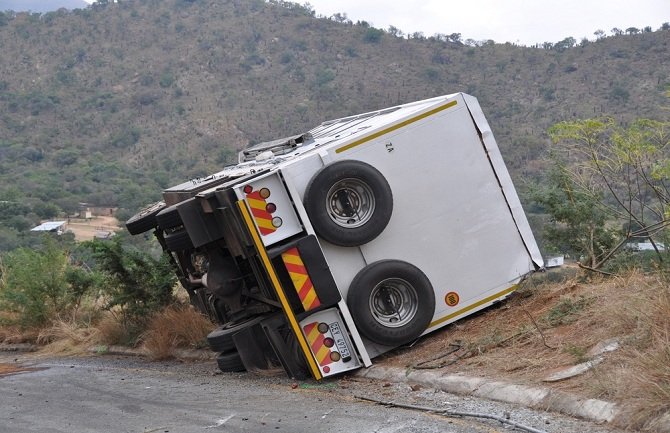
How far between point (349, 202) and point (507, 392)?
251cm

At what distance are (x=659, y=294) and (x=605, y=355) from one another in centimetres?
55

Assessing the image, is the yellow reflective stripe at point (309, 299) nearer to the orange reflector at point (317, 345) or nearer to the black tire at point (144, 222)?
→ the orange reflector at point (317, 345)

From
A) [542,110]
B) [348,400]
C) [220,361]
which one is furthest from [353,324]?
[542,110]

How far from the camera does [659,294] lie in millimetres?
6555

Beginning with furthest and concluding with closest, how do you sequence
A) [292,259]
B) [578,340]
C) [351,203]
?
[351,203]
[292,259]
[578,340]

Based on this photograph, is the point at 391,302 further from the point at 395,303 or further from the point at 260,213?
the point at 260,213

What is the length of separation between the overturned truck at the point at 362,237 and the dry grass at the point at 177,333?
1522mm

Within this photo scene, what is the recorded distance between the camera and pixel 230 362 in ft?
29.6

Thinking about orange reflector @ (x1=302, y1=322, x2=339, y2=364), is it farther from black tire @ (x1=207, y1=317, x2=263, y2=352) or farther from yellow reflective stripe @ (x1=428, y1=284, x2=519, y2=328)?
yellow reflective stripe @ (x1=428, y1=284, x2=519, y2=328)

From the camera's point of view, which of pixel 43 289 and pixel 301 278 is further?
pixel 43 289

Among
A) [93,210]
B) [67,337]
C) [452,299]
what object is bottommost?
[452,299]

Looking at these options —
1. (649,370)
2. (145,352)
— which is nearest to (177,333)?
(145,352)

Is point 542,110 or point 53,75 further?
point 53,75

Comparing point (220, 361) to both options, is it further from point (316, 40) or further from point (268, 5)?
point (268, 5)
